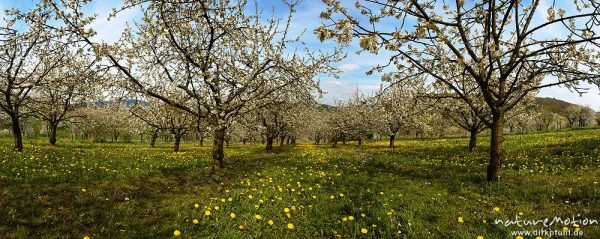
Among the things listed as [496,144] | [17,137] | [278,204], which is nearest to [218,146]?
[278,204]

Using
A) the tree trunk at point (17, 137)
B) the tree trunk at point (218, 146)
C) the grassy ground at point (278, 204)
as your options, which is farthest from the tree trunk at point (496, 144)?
the tree trunk at point (17, 137)

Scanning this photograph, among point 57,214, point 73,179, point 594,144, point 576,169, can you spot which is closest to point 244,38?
point 73,179

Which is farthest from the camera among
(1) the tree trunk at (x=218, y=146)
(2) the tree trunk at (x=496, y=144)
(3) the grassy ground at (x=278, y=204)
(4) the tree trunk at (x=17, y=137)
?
(4) the tree trunk at (x=17, y=137)

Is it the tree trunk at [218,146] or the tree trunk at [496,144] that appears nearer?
the tree trunk at [496,144]

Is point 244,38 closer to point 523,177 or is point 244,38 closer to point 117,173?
point 117,173

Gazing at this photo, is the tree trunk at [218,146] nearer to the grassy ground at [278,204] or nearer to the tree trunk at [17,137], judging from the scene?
the grassy ground at [278,204]

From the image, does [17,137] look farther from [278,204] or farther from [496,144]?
[496,144]

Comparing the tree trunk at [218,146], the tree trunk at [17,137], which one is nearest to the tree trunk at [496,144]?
the tree trunk at [218,146]

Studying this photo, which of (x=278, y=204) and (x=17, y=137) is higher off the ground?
(x=17, y=137)

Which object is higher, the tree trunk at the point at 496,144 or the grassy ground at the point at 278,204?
the tree trunk at the point at 496,144

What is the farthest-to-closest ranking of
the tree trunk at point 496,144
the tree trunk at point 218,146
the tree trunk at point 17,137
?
the tree trunk at point 17,137, the tree trunk at point 218,146, the tree trunk at point 496,144

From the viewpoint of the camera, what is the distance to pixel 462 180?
460 inches

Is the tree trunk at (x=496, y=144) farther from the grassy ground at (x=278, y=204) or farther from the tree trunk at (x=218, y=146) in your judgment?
the tree trunk at (x=218, y=146)

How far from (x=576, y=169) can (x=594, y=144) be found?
8.97 metres
